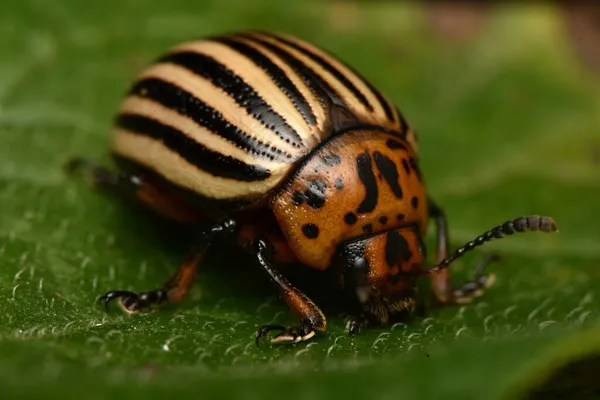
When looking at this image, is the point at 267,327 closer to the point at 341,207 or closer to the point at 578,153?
the point at 341,207

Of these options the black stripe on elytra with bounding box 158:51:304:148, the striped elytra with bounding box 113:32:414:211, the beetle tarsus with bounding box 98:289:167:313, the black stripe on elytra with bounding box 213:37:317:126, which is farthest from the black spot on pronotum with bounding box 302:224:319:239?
the beetle tarsus with bounding box 98:289:167:313

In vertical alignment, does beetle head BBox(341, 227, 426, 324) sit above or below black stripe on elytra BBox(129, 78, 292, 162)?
below

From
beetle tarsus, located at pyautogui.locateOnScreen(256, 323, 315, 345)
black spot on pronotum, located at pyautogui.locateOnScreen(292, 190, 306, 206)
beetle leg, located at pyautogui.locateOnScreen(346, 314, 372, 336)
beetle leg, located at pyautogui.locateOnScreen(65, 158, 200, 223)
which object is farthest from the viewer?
beetle leg, located at pyautogui.locateOnScreen(65, 158, 200, 223)

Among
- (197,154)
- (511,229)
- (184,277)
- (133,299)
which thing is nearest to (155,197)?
(197,154)

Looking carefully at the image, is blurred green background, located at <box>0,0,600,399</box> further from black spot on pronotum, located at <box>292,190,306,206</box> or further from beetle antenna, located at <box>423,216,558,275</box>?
black spot on pronotum, located at <box>292,190,306,206</box>

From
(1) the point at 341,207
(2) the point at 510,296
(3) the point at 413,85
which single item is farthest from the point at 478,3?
(1) the point at 341,207

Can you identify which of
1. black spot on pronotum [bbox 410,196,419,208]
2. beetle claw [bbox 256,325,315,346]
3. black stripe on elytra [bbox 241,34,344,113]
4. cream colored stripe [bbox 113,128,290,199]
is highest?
black stripe on elytra [bbox 241,34,344,113]
